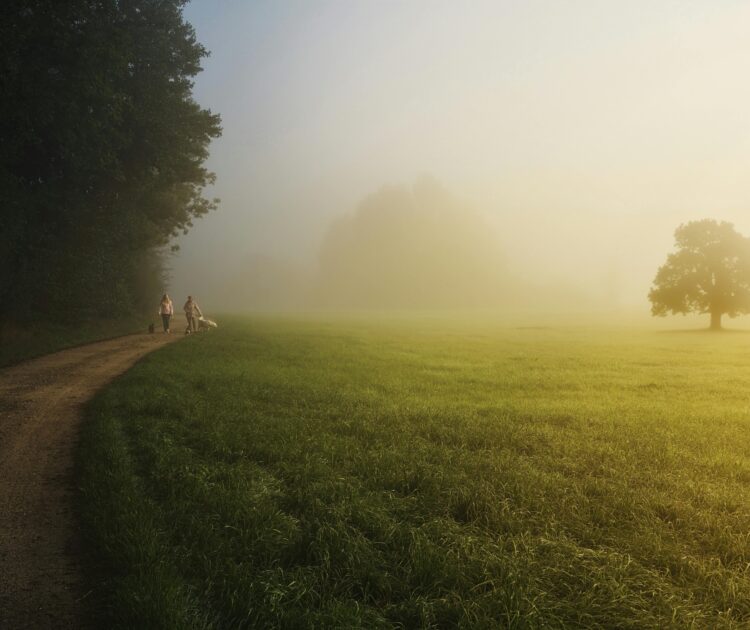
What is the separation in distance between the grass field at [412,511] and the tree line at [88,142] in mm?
15115

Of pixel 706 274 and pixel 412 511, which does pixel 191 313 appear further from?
pixel 706 274

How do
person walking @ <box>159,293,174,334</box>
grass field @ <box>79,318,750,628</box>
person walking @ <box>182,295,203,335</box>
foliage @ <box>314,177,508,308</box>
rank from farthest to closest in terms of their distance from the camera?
foliage @ <box>314,177,508,308</box> < person walking @ <box>182,295,203,335</box> < person walking @ <box>159,293,174,334</box> < grass field @ <box>79,318,750,628</box>

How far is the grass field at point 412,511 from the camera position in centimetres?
438

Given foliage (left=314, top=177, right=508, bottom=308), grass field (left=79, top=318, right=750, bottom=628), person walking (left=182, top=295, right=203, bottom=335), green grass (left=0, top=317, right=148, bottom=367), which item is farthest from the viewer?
foliage (left=314, top=177, right=508, bottom=308)

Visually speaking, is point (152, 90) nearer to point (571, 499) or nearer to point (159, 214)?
point (159, 214)

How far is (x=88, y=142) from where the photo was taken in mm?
24938

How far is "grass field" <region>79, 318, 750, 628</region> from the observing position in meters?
4.38

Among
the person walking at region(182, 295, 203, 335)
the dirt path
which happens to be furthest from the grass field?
the person walking at region(182, 295, 203, 335)

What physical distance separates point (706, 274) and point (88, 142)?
5844 centimetres

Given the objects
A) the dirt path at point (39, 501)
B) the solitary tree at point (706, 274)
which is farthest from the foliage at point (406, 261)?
the dirt path at point (39, 501)

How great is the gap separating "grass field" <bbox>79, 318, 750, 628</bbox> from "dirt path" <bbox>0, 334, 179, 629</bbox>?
30 cm

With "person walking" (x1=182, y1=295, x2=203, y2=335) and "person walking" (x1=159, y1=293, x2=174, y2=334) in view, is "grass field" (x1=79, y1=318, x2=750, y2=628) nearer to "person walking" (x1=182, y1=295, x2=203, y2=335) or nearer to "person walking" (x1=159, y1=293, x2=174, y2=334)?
"person walking" (x1=159, y1=293, x2=174, y2=334)

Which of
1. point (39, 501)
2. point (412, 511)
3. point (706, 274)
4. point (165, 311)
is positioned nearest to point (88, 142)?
point (165, 311)

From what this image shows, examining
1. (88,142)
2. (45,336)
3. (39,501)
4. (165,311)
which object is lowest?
(39,501)
